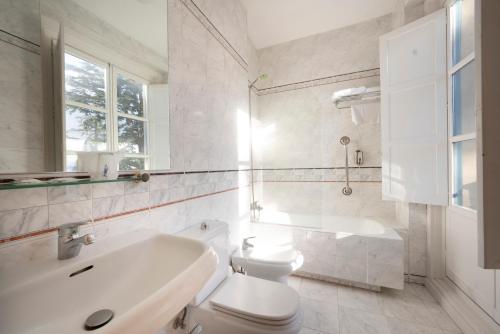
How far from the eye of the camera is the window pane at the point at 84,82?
730mm

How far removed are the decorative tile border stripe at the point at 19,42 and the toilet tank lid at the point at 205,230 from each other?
97 centimetres

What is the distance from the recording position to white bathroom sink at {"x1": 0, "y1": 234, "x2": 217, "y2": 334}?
0.42 meters

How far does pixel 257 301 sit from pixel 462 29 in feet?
8.00

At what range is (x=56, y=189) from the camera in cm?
70

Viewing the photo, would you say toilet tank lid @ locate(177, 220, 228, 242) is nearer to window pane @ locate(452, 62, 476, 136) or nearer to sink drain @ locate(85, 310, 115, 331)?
sink drain @ locate(85, 310, 115, 331)

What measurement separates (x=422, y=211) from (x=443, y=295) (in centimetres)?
69

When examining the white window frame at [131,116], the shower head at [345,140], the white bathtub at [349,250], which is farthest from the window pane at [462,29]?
the white window frame at [131,116]

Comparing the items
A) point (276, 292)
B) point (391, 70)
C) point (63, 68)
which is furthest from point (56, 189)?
point (391, 70)

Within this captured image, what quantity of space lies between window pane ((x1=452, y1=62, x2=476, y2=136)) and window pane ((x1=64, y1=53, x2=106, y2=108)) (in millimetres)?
2294

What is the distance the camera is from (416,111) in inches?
69.6

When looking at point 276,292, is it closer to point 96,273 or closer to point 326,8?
point 96,273

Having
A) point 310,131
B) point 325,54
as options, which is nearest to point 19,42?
point 310,131

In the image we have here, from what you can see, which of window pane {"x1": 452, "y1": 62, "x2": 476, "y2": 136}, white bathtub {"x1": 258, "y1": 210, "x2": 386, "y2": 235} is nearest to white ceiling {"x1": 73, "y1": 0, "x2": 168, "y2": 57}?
white bathtub {"x1": 258, "y1": 210, "x2": 386, "y2": 235}

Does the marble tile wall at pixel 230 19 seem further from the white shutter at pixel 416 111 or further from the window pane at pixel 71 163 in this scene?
the white shutter at pixel 416 111
